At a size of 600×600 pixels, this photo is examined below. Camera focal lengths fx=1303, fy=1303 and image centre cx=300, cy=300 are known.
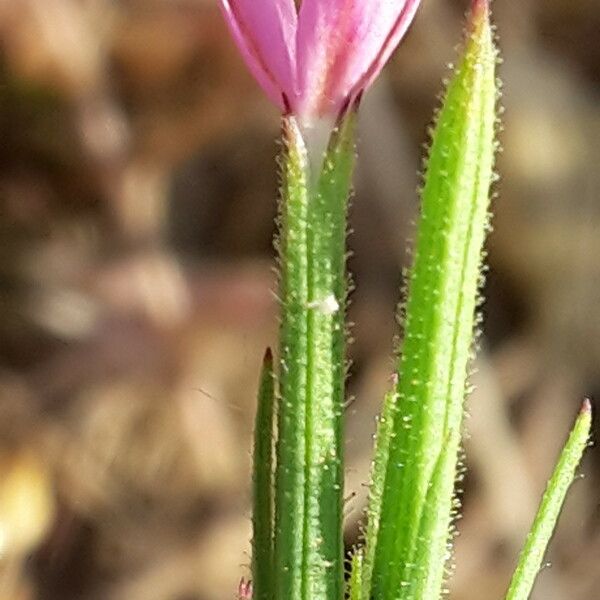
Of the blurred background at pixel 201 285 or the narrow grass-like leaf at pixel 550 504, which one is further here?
the blurred background at pixel 201 285

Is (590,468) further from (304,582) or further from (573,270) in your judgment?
(304,582)

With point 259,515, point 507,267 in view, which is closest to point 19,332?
point 507,267

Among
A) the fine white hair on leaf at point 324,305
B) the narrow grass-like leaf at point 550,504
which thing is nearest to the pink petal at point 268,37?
the fine white hair on leaf at point 324,305

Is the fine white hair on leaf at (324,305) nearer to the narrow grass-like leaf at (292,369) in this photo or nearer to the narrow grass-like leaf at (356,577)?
the narrow grass-like leaf at (292,369)

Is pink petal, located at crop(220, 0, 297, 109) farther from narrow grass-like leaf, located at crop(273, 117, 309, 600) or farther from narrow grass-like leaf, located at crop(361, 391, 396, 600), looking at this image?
narrow grass-like leaf, located at crop(361, 391, 396, 600)

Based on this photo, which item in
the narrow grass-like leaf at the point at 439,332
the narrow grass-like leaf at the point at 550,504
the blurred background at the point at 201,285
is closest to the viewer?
the narrow grass-like leaf at the point at 439,332

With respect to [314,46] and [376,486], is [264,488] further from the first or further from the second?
[314,46]

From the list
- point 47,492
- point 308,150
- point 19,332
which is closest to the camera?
point 308,150
